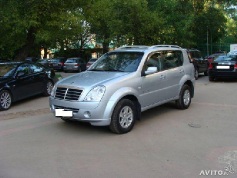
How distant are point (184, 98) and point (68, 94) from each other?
12.3 ft

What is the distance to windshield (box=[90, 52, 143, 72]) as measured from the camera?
23.8 feet

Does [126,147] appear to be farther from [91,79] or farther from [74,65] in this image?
[74,65]

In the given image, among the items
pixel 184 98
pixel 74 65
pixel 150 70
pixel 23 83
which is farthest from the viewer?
pixel 74 65

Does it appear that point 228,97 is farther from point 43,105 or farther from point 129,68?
point 43,105

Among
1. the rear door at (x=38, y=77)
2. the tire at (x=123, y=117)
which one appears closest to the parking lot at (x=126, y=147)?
the tire at (x=123, y=117)

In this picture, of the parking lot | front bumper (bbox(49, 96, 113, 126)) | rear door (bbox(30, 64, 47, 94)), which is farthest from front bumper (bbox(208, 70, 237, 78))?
front bumper (bbox(49, 96, 113, 126))

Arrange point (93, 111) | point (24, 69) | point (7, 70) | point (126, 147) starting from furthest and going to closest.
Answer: point (24, 69) < point (7, 70) < point (93, 111) < point (126, 147)

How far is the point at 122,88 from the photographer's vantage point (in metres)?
6.56

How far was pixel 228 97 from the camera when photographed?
11000 millimetres

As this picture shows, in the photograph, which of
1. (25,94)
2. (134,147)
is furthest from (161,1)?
(134,147)

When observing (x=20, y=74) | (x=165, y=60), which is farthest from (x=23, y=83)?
(x=165, y=60)

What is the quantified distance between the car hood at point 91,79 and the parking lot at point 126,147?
1.02 m

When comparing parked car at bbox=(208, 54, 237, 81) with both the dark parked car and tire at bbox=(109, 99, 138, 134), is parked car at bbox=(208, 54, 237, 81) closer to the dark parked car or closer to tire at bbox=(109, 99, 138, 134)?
the dark parked car

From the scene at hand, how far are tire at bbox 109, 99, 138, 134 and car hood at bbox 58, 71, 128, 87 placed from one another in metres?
0.58
